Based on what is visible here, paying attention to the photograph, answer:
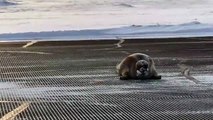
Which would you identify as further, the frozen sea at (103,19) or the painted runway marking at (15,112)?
the frozen sea at (103,19)

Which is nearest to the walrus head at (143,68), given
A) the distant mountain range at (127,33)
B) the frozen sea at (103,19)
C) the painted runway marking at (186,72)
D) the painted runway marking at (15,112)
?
the painted runway marking at (186,72)

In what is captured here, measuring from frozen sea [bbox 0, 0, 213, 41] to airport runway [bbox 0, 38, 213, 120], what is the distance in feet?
9.68

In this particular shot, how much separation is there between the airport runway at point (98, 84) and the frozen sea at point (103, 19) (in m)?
2.95

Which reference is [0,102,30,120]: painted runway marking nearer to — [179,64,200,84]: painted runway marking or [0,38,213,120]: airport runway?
[0,38,213,120]: airport runway

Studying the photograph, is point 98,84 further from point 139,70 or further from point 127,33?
point 127,33

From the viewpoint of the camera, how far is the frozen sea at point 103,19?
10531mm

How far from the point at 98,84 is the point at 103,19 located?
8.92m

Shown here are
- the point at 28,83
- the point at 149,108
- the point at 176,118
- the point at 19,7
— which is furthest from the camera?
the point at 19,7

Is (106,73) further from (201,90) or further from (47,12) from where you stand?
(47,12)

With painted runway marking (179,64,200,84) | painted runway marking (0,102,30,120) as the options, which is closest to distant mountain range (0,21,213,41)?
painted runway marking (179,64,200,84)

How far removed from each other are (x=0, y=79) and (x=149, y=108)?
1782 mm

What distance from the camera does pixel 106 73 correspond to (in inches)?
206

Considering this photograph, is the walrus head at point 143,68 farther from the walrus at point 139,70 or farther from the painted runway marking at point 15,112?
the painted runway marking at point 15,112

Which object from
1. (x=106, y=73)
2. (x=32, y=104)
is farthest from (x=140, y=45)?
(x=32, y=104)
